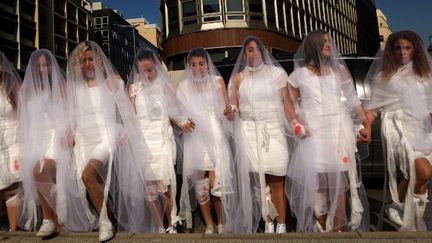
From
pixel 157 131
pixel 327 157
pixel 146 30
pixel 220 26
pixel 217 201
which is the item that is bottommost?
pixel 217 201

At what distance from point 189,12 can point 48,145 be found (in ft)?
76.1

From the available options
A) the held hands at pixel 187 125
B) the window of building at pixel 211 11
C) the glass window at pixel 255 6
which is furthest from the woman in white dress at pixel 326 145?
the glass window at pixel 255 6

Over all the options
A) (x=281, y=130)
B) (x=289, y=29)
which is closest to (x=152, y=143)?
(x=281, y=130)

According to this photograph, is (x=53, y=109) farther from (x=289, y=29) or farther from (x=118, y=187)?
(x=289, y=29)

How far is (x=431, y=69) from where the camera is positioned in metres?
3.60

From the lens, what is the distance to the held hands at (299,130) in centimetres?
366

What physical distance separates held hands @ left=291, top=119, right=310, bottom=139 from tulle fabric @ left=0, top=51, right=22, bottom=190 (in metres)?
2.72

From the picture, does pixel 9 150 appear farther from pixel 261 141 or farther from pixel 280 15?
pixel 280 15

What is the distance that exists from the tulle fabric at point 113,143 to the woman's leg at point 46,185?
0.26 metres

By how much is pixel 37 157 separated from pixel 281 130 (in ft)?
7.66

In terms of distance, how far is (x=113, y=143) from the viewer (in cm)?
387

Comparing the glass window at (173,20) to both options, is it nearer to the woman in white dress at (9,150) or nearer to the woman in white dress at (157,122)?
the woman in white dress at (9,150)

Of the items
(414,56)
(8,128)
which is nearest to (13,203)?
(8,128)

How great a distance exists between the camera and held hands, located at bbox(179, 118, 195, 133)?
158 inches
